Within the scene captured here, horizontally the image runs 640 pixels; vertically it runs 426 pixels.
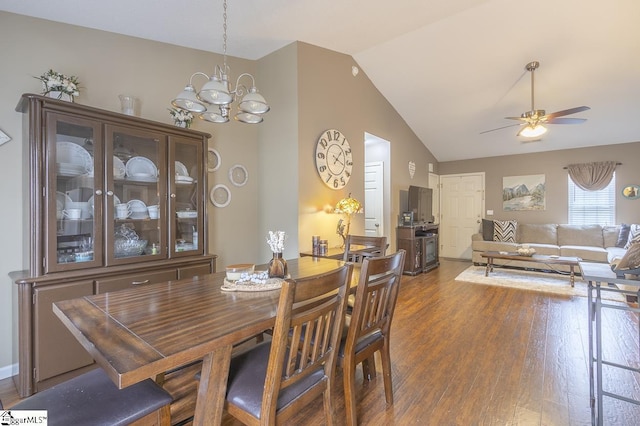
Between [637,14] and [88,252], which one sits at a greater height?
[637,14]

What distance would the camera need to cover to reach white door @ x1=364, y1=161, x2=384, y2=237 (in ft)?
17.6

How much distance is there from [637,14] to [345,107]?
132 inches

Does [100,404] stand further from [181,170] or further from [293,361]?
[181,170]

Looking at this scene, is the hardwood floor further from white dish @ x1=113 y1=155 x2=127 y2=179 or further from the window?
the window

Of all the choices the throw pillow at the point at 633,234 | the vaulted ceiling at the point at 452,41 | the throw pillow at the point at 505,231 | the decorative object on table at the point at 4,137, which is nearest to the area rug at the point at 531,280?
the throw pillow at the point at 505,231

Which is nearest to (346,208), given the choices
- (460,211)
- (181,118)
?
(181,118)

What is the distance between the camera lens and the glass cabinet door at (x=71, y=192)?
1.92m

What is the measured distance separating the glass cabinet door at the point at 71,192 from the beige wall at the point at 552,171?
24.2 feet

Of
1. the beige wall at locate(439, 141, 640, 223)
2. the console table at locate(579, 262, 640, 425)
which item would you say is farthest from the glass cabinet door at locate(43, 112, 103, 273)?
the beige wall at locate(439, 141, 640, 223)

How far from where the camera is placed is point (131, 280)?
2242mm

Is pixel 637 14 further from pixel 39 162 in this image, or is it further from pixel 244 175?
pixel 39 162

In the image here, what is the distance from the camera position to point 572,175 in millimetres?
Answer: 6066

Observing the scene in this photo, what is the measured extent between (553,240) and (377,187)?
4.07 meters

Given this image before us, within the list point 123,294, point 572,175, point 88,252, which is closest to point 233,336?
point 123,294
